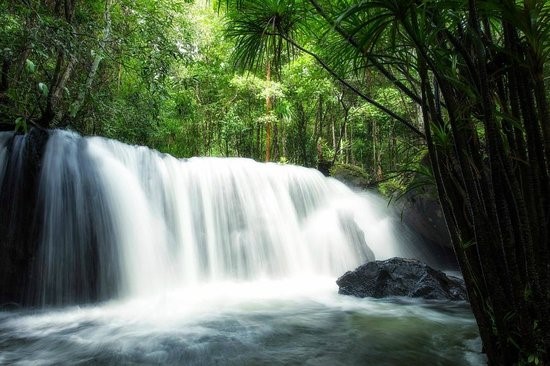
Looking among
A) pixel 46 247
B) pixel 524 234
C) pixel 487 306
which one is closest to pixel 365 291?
pixel 487 306

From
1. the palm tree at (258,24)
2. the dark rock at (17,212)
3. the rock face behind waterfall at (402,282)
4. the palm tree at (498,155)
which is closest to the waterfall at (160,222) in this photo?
the dark rock at (17,212)

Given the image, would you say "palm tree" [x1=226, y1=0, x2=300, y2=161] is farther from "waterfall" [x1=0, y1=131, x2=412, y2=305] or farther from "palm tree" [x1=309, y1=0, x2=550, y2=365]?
"waterfall" [x1=0, y1=131, x2=412, y2=305]

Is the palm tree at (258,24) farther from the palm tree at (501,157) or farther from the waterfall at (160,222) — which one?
the waterfall at (160,222)

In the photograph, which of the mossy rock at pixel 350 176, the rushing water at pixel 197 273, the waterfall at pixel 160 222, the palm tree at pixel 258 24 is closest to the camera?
the palm tree at pixel 258 24

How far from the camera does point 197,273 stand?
284 inches

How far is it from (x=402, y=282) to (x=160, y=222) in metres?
4.28

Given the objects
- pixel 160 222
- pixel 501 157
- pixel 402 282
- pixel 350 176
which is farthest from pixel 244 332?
pixel 350 176

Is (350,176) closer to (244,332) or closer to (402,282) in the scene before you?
(402,282)

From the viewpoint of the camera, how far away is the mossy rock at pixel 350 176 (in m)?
12.8

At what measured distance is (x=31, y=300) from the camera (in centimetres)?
516

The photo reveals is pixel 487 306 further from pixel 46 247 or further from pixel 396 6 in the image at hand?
pixel 46 247

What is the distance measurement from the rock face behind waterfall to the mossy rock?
270 inches

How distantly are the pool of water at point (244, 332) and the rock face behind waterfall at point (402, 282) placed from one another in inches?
8.8

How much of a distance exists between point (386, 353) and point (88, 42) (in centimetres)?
585
